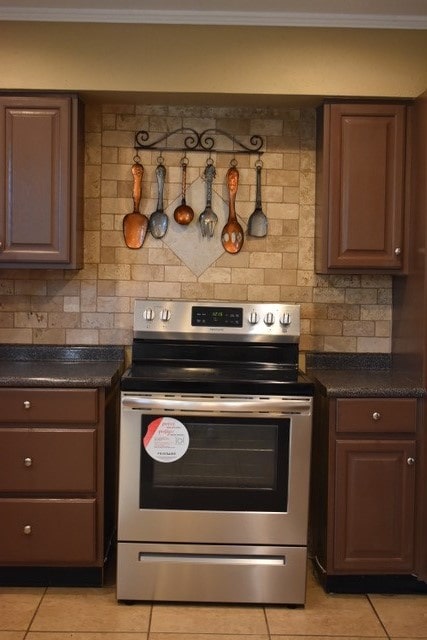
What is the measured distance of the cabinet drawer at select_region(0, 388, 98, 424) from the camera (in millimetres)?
2869

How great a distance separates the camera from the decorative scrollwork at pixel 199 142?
11.1 ft

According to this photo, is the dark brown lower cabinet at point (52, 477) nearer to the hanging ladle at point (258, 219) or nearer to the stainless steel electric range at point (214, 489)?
the stainless steel electric range at point (214, 489)

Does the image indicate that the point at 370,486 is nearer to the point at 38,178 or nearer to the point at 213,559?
the point at 213,559

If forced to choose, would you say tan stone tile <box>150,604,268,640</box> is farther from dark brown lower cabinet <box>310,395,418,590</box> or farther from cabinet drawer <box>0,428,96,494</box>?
cabinet drawer <box>0,428,96,494</box>

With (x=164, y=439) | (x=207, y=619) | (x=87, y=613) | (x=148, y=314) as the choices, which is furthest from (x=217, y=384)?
(x=87, y=613)

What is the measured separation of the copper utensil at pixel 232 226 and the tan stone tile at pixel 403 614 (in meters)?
1.65

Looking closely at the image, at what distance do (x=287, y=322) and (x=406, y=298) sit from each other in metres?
0.55

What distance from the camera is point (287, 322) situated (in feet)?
10.5

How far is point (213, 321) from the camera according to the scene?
10.5ft

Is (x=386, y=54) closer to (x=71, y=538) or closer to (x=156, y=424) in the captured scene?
(x=156, y=424)

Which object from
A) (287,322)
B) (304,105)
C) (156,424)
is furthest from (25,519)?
(304,105)

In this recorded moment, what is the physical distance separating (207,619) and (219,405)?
2.66 feet

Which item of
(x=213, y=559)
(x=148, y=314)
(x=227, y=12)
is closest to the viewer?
(x=213, y=559)

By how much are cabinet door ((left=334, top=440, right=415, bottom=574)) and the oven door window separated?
0.27 m
